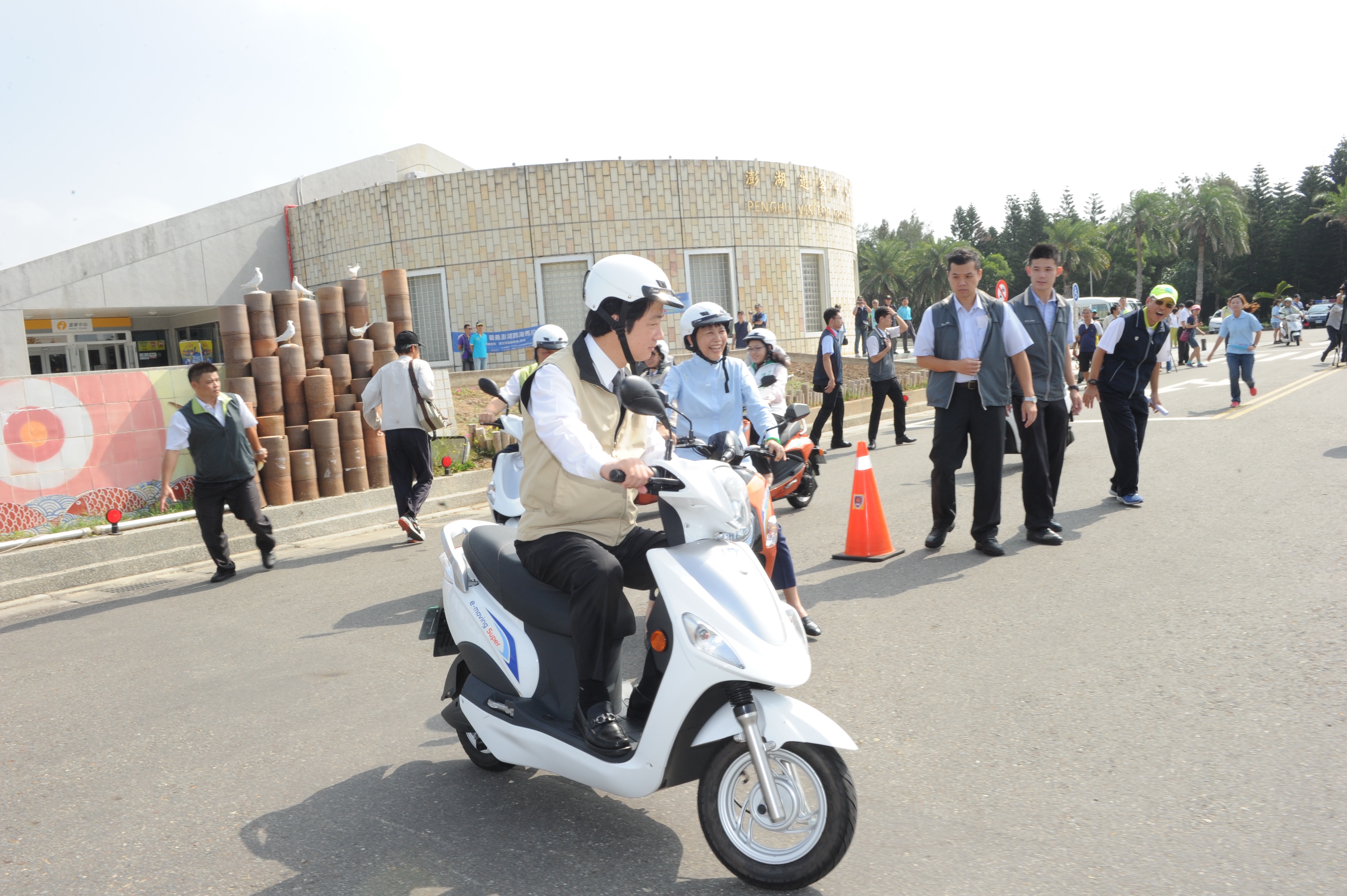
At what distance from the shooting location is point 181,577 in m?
8.73

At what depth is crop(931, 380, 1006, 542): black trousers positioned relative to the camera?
→ 708 cm

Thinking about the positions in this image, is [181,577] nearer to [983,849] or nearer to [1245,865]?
[983,849]

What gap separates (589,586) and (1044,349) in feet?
19.3

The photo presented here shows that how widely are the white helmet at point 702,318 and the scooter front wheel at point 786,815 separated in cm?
382

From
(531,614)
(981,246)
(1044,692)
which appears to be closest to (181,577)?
(531,614)

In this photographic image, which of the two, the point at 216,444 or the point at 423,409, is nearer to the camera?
the point at 216,444

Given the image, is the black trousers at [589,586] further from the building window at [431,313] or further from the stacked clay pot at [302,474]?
the building window at [431,313]

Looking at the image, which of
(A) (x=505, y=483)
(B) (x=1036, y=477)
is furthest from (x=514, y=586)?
(B) (x=1036, y=477)

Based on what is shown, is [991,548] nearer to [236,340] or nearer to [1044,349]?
[1044,349]

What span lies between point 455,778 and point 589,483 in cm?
140

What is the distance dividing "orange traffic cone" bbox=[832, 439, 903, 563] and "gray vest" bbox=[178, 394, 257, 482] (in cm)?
505

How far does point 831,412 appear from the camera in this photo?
14.1m

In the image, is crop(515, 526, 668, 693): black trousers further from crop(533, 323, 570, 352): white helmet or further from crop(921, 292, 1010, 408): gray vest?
crop(533, 323, 570, 352): white helmet

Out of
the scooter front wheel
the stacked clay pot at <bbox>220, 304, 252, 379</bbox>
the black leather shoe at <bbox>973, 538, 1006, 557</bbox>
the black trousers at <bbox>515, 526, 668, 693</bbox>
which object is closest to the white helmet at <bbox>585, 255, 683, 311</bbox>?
the black trousers at <bbox>515, 526, 668, 693</bbox>
